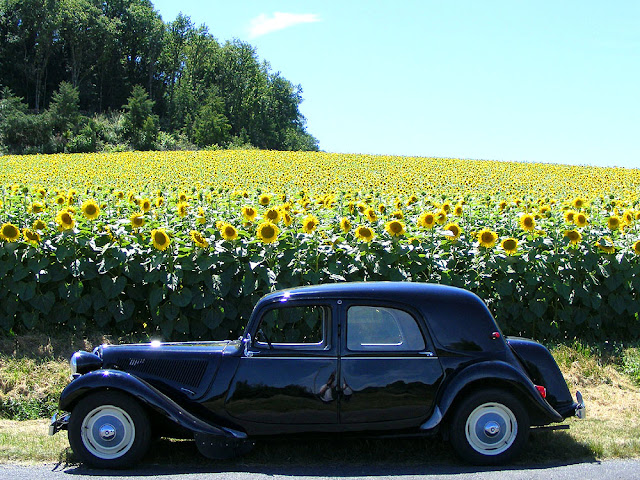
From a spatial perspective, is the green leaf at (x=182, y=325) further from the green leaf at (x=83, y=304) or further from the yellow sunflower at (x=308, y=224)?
the yellow sunflower at (x=308, y=224)

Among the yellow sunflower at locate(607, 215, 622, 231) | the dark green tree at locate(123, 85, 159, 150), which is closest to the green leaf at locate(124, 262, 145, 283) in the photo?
the yellow sunflower at locate(607, 215, 622, 231)

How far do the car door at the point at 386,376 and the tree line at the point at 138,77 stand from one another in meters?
51.9

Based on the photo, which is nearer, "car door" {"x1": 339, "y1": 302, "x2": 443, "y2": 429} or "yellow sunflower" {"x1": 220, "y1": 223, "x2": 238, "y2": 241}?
"car door" {"x1": 339, "y1": 302, "x2": 443, "y2": 429}

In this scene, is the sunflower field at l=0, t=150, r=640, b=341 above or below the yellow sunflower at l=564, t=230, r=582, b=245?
below

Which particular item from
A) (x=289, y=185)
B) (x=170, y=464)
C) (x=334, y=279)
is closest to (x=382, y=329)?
(x=170, y=464)

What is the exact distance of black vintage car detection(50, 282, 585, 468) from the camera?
5.22m

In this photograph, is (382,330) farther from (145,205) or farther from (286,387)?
(145,205)

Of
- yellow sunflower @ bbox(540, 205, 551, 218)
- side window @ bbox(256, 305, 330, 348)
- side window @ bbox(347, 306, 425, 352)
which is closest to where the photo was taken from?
side window @ bbox(347, 306, 425, 352)

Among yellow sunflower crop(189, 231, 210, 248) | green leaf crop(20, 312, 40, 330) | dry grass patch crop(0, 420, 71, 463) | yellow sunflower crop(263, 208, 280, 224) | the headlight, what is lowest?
dry grass patch crop(0, 420, 71, 463)

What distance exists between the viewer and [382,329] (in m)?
5.40

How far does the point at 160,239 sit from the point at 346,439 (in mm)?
Answer: 3843

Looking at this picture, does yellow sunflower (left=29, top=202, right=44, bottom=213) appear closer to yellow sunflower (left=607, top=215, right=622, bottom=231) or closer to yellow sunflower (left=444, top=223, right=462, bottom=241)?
yellow sunflower (left=444, top=223, right=462, bottom=241)

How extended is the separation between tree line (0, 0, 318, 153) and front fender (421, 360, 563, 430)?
52234mm

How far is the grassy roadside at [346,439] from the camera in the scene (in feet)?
18.3
